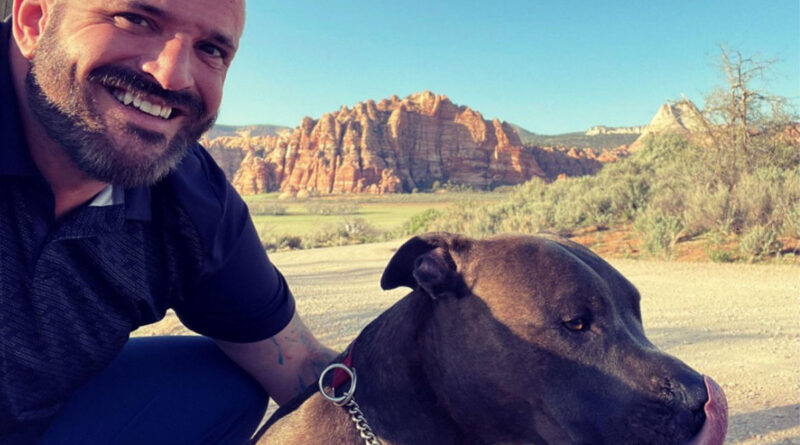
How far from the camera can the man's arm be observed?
2.89m

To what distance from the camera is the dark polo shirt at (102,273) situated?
2.13 metres

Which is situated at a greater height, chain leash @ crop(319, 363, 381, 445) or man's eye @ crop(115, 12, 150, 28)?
man's eye @ crop(115, 12, 150, 28)

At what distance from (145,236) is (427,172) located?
81.8m

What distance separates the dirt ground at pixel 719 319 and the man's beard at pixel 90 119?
312 centimetres

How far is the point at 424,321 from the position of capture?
2273 mm

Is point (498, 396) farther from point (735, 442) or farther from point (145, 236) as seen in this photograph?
point (735, 442)

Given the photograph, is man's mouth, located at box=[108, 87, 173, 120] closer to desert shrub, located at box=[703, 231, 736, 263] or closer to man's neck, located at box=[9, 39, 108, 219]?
man's neck, located at box=[9, 39, 108, 219]

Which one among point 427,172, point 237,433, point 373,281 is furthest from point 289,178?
point 237,433

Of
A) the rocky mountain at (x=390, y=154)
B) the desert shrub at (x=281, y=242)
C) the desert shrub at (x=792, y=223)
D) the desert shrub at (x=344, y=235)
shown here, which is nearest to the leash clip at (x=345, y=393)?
the desert shrub at (x=792, y=223)

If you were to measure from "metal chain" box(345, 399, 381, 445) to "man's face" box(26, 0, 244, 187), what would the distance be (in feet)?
3.93

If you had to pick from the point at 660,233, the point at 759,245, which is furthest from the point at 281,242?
the point at 759,245

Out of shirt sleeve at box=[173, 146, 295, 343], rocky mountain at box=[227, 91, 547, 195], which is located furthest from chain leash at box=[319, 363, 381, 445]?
rocky mountain at box=[227, 91, 547, 195]

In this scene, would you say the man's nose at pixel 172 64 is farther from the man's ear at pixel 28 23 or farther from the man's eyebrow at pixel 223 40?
the man's ear at pixel 28 23

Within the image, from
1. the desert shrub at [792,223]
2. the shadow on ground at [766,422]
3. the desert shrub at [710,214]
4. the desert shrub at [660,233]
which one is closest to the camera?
the shadow on ground at [766,422]
